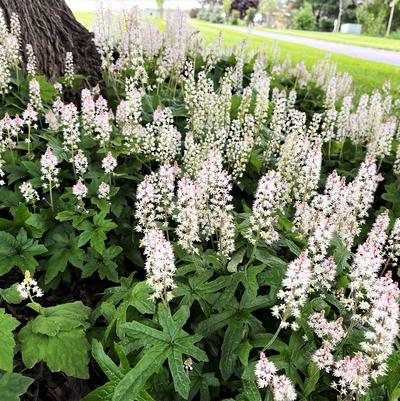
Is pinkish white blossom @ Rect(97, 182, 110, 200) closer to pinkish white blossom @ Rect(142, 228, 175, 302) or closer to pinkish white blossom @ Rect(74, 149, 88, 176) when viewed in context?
pinkish white blossom @ Rect(74, 149, 88, 176)

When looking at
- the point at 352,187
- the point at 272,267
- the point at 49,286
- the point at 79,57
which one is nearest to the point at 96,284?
the point at 49,286

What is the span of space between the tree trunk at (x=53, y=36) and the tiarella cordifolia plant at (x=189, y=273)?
0.97 ft

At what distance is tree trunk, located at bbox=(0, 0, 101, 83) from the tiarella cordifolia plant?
0.30 metres

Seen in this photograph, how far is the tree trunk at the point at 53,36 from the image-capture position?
560 cm

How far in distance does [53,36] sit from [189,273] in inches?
165

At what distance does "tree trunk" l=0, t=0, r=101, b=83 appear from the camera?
18.4ft

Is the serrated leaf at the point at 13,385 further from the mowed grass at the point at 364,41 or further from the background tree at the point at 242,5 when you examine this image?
the background tree at the point at 242,5

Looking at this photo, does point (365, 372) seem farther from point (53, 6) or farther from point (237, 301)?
point (53, 6)

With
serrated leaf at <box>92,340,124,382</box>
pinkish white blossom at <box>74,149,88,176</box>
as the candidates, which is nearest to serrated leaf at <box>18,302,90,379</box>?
serrated leaf at <box>92,340,124,382</box>

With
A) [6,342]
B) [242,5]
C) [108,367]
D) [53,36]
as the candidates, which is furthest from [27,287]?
[242,5]

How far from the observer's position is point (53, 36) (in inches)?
231

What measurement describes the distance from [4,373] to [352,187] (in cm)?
283

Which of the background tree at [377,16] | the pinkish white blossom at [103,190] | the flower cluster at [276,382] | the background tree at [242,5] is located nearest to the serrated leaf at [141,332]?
the flower cluster at [276,382]

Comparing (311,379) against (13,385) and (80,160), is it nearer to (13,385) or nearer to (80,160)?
(13,385)
